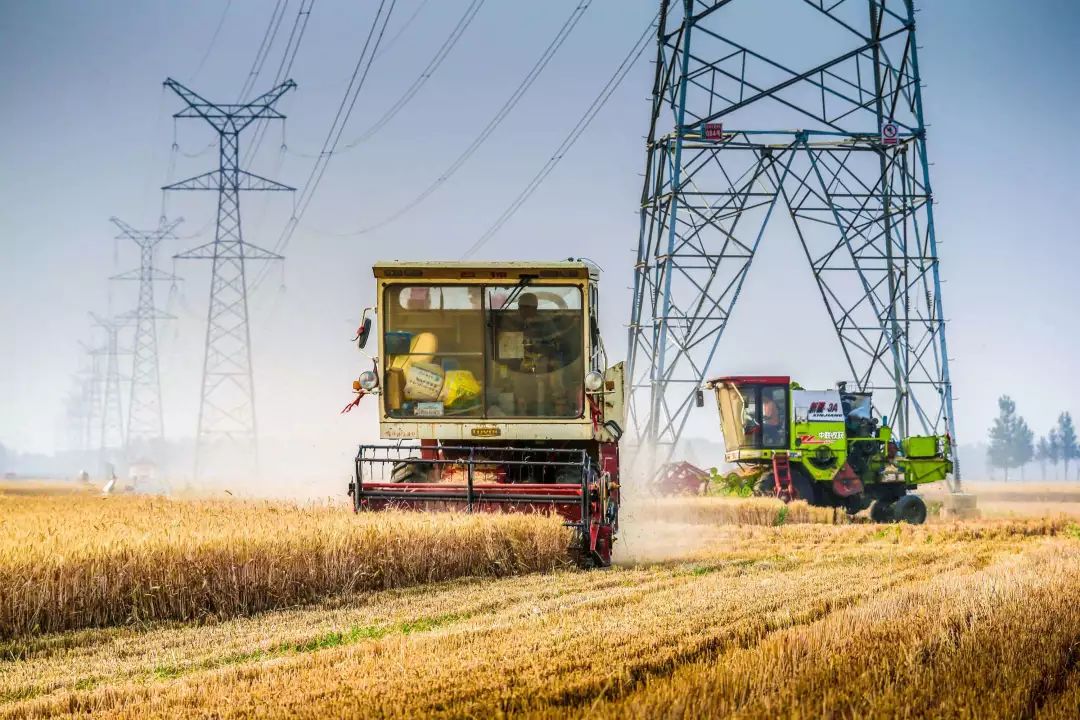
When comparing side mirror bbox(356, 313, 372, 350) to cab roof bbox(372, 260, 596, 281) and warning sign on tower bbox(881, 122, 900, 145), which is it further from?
warning sign on tower bbox(881, 122, 900, 145)

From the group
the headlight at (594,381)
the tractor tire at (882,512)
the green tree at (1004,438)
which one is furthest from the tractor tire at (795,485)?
the green tree at (1004,438)

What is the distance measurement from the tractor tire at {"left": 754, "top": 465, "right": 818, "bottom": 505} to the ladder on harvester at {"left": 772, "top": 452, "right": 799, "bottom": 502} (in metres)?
0.14

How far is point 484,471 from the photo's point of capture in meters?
14.1

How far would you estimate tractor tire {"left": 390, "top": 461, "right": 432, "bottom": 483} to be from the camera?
1414cm

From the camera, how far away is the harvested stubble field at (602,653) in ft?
18.8

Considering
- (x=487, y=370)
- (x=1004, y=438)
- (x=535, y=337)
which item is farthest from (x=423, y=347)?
(x=1004, y=438)

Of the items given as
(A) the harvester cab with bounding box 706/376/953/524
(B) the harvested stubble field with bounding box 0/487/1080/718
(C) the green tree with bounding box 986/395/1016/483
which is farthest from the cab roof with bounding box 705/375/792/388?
(C) the green tree with bounding box 986/395/1016/483

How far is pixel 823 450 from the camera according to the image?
25.8m

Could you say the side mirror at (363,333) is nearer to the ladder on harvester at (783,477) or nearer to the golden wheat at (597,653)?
the golden wheat at (597,653)

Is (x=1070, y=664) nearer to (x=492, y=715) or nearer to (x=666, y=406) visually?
(x=492, y=715)

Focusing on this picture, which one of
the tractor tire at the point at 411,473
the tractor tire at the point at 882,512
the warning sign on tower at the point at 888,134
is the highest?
the warning sign on tower at the point at 888,134

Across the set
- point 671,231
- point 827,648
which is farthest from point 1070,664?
point 671,231

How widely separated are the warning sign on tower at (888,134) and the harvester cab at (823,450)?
6.56 meters

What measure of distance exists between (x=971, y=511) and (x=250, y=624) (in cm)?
2215
